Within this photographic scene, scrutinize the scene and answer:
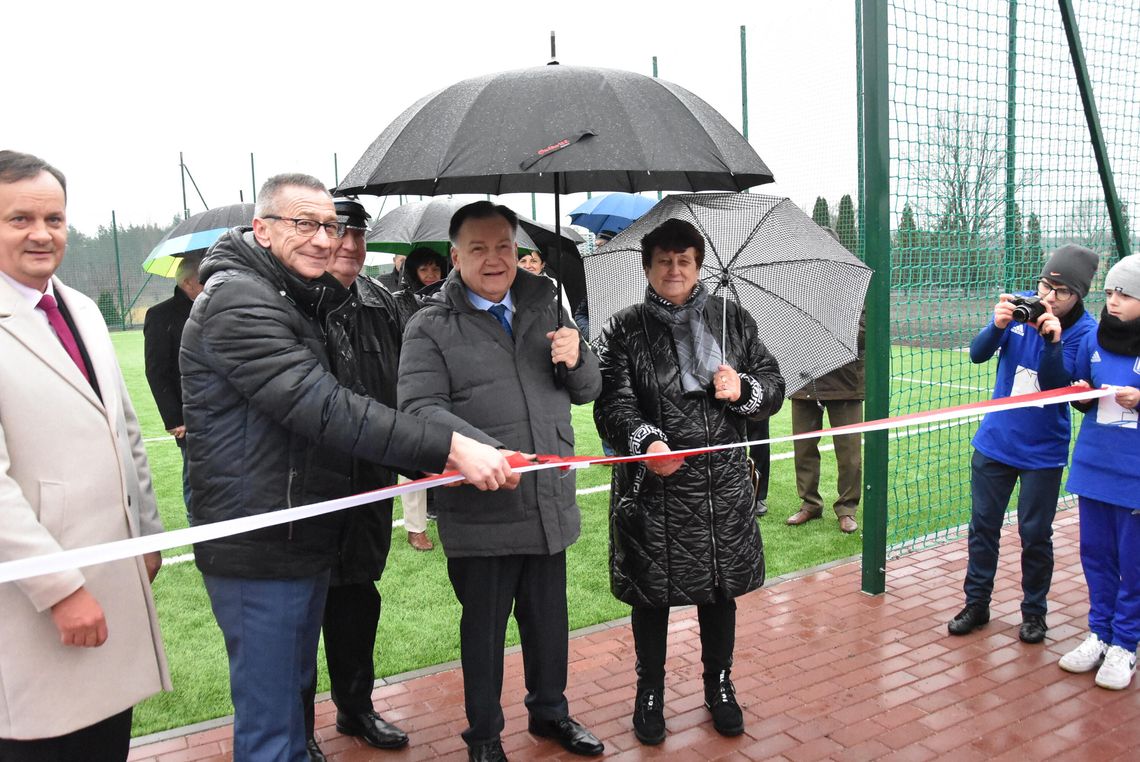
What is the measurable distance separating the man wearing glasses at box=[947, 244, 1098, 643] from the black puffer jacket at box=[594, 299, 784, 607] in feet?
4.93

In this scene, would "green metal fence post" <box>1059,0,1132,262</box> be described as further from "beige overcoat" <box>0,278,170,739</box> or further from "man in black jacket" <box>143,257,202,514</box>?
"beige overcoat" <box>0,278,170,739</box>

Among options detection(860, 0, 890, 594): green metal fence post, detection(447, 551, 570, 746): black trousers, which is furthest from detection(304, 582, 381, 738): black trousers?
detection(860, 0, 890, 594): green metal fence post

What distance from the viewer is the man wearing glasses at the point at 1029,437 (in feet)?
13.2

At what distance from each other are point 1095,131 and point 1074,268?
84.0 inches

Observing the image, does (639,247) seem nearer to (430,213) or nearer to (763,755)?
(763,755)

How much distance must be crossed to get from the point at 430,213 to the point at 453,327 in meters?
2.95

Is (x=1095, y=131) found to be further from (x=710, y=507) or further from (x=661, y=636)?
(x=661, y=636)

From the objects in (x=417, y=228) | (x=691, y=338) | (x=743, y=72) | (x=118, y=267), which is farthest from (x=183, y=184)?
(x=691, y=338)

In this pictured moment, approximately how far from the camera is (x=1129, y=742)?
3.40 metres

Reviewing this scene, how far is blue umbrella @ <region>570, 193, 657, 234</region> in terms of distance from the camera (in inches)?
307

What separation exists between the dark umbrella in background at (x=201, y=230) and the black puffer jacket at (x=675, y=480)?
9.41 feet

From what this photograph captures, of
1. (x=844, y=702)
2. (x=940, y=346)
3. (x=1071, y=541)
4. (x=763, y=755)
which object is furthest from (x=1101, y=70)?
(x=763, y=755)

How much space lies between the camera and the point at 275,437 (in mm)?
2535

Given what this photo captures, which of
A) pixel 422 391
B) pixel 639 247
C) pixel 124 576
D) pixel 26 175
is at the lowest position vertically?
pixel 124 576
